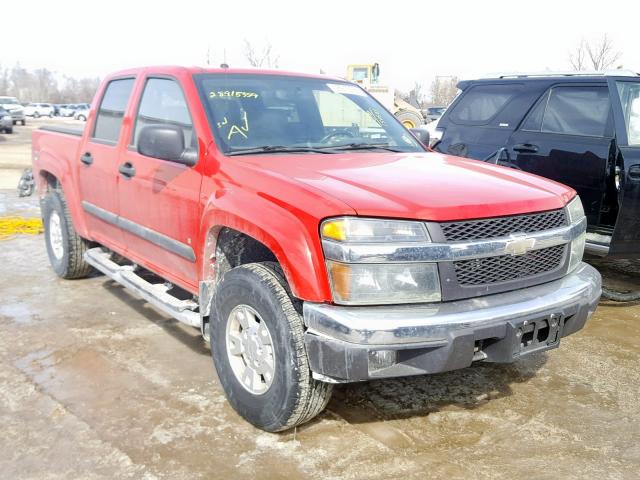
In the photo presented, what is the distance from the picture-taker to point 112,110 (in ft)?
15.5

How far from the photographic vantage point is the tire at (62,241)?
5449mm

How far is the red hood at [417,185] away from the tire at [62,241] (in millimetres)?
2825

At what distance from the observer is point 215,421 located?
3221mm

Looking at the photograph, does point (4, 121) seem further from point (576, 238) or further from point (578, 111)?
point (576, 238)

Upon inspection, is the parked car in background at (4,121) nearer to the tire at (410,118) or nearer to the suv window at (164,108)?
the tire at (410,118)

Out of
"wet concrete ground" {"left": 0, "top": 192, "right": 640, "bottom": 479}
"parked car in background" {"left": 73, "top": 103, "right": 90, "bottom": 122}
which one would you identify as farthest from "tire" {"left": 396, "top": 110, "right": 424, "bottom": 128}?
"parked car in background" {"left": 73, "top": 103, "right": 90, "bottom": 122}

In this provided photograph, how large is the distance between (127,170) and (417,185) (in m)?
2.19

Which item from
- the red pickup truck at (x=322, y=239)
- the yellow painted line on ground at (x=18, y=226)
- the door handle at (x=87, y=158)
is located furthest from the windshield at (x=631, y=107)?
the yellow painted line on ground at (x=18, y=226)

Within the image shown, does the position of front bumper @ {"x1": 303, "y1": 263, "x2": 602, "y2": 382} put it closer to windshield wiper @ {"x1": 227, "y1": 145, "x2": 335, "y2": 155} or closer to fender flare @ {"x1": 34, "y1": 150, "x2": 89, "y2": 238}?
windshield wiper @ {"x1": 227, "y1": 145, "x2": 335, "y2": 155}

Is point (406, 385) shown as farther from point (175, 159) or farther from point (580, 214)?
point (175, 159)

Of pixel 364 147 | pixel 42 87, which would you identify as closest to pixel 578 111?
pixel 364 147

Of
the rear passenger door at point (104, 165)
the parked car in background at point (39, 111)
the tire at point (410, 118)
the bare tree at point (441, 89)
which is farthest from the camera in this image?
the parked car in background at point (39, 111)

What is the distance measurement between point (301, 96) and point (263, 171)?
1142 mm

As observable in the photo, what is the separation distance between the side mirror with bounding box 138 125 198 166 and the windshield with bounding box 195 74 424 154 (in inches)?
8.0
